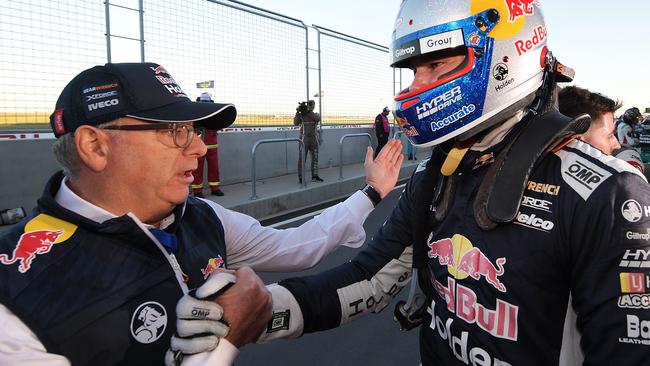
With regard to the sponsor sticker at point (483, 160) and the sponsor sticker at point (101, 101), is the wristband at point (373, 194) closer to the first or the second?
the sponsor sticker at point (483, 160)

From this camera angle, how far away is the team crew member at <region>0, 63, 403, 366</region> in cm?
123

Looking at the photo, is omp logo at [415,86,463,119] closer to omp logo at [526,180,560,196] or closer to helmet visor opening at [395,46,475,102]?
helmet visor opening at [395,46,475,102]

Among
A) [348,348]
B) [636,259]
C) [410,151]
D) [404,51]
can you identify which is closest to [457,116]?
[404,51]

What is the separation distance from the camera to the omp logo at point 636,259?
3.48ft

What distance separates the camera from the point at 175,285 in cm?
149

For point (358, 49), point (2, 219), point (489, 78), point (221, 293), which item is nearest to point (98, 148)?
point (221, 293)

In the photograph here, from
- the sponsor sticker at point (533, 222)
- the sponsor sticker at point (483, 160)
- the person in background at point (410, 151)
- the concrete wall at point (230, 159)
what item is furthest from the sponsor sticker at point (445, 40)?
the person in background at point (410, 151)

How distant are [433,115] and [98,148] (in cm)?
112

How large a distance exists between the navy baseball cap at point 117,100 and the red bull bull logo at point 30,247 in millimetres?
367

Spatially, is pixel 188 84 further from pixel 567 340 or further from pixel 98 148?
pixel 567 340

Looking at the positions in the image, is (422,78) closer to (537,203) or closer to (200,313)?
(537,203)

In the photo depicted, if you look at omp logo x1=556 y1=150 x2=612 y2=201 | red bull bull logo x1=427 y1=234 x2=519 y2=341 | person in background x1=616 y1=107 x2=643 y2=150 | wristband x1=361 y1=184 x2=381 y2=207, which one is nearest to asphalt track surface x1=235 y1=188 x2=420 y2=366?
wristband x1=361 y1=184 x2=381 y2=207

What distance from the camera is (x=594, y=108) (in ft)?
10.2

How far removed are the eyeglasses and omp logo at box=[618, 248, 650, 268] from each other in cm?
136
